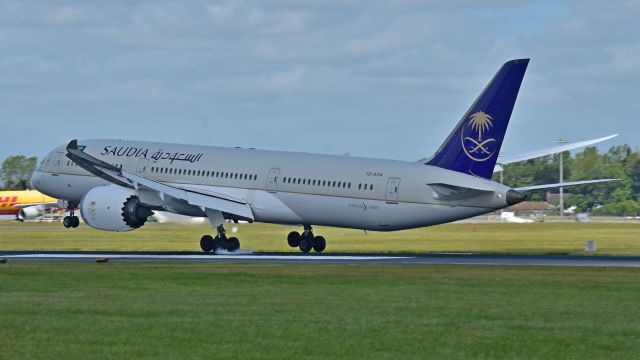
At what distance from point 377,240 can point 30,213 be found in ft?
286

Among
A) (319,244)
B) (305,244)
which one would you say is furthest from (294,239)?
(319,244)

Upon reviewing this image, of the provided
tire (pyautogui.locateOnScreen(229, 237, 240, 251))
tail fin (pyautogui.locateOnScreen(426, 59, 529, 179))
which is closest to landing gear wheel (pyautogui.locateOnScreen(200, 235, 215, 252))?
tire (pyautogui.locateOnScreen(229, 237, 240, 251))

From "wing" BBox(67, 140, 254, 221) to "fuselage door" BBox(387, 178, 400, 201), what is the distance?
741 centimetres

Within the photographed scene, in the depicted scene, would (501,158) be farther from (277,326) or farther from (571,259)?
(277,326)

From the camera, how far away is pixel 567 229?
3799 inches

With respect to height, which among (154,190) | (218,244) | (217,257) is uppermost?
(154,190)

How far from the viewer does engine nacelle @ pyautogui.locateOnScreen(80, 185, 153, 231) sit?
60469 millimetres

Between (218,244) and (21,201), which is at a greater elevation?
(21,201)

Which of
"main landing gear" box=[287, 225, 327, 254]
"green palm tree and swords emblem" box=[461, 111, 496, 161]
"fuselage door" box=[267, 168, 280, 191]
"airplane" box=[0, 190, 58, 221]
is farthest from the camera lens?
"airplane" box=[0, 190, 58, 221]

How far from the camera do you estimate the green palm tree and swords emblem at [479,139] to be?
184 feet

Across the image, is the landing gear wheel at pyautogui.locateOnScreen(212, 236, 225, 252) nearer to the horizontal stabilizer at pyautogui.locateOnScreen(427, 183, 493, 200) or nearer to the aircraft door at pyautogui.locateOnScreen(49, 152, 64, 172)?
the horizontal stabilizer at pyautogui.locateOnScreen(427, 183, 493, 200)

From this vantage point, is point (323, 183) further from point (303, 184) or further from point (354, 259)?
point (354, 259)

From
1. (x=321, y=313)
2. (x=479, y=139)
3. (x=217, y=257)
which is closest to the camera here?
A: (x=321, y=313)

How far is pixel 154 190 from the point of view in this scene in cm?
6119
